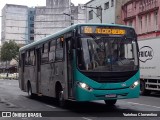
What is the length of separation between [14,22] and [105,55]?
104 m

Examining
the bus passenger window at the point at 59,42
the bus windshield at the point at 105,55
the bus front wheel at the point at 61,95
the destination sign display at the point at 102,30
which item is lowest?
the bus front wheel at the point at 61,95

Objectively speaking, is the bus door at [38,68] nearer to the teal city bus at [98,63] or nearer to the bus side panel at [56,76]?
the bus side panel at [56,76]

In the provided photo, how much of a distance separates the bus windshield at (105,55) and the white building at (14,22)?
102 m

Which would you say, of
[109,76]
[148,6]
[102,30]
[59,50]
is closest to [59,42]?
[59,50]

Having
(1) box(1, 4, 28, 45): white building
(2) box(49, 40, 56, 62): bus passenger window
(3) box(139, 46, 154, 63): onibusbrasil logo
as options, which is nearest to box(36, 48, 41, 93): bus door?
(2) box(49, 40, 56, 62): bus passenger window

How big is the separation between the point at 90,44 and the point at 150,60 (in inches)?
404

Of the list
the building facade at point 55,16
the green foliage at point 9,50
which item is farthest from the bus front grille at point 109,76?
the building facade at point 55,16

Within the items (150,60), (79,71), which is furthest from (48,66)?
(150,60)

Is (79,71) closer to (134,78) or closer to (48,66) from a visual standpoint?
(134,78)

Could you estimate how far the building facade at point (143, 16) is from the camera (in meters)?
36.8

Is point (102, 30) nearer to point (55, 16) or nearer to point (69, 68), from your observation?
point (69, 68)

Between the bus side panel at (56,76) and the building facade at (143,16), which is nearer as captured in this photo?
the bus side panel at (56,76)

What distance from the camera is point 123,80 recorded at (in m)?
13.0

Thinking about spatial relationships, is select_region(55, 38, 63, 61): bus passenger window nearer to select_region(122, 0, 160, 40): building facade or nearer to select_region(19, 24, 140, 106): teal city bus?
select_region(19, 24, 140, 106): teal city bus
